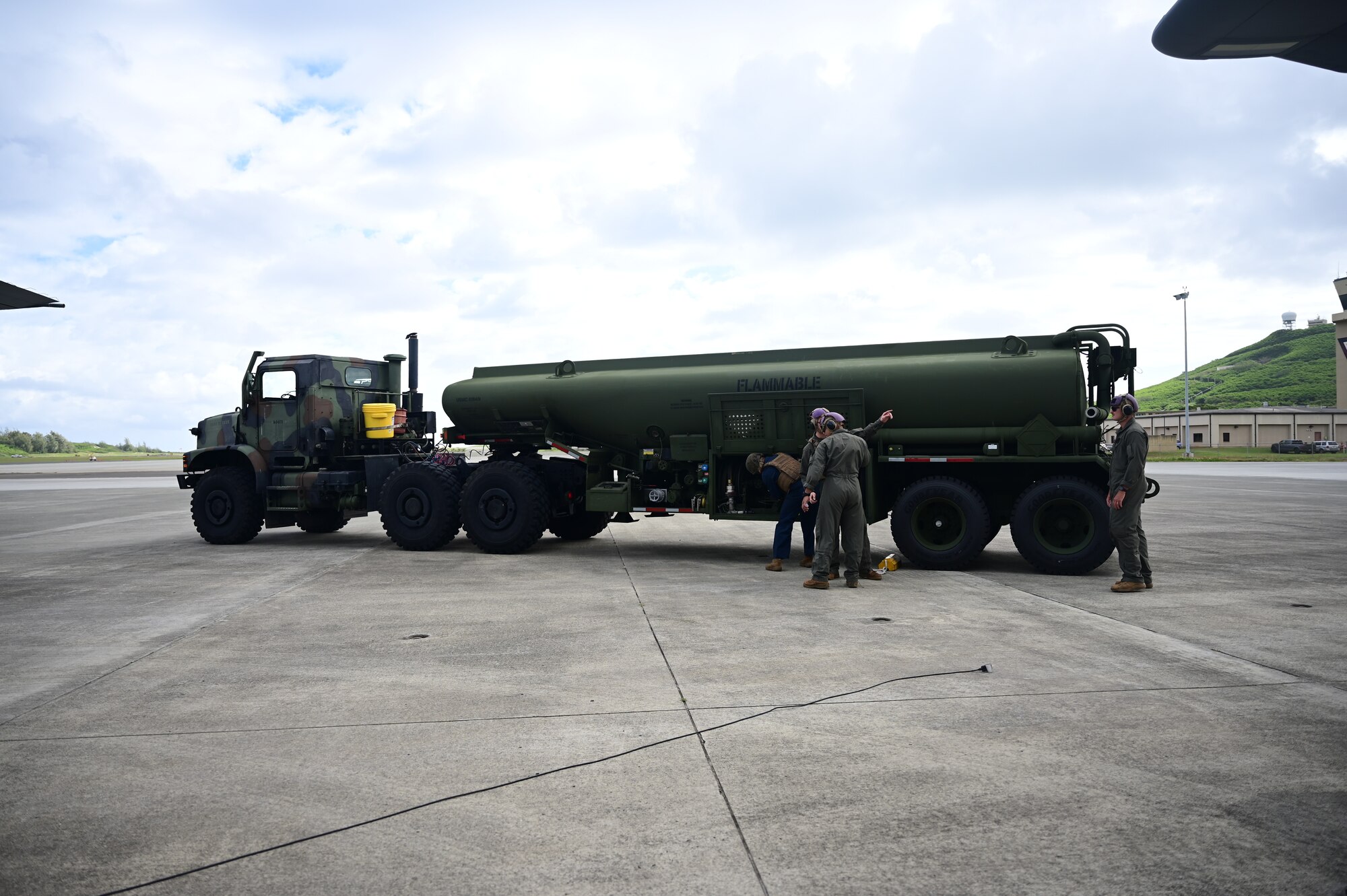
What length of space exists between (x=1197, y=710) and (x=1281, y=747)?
1.98ft

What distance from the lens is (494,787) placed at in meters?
3.84

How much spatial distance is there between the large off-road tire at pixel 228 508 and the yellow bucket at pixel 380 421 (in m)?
1.84

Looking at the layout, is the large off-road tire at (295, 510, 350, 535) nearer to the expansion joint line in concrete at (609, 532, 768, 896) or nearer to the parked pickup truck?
the expansion joint line in concrete at (609, 532, 768, 896)

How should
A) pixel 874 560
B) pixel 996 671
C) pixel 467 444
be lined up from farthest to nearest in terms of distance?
pixel 467 444, pixel 874 560, pixel 996 671

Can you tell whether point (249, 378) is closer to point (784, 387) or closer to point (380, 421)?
point (380, 421)

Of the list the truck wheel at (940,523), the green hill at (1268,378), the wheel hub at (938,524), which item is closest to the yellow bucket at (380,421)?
the truck wheel at (940,523)

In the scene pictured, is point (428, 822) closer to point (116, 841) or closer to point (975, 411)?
point (116, 841)

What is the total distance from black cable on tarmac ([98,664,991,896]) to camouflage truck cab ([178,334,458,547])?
379 inches

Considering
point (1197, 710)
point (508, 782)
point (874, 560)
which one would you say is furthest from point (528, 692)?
point (874, 560)

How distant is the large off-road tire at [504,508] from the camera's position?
476 inches

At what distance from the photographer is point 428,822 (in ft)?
11.5

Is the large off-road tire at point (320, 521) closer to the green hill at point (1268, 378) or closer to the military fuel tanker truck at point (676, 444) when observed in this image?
the military fuel tanker truck at point (676, 444)

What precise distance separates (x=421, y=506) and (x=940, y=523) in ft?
21.9

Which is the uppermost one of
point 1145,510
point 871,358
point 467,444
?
point 871,358
